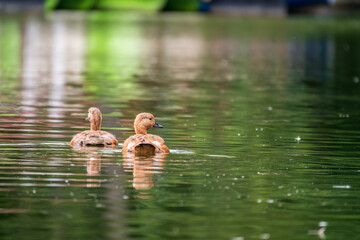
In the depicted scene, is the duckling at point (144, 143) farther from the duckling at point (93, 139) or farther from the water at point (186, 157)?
the duckling at point (93, 139)

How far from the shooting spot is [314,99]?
887 inches

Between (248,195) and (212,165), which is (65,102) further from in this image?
(248,195)

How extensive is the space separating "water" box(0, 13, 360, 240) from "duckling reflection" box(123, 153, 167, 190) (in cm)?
2

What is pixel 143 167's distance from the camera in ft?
38.8

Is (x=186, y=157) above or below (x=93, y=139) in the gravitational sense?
below

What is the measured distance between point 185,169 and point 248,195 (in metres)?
1.55

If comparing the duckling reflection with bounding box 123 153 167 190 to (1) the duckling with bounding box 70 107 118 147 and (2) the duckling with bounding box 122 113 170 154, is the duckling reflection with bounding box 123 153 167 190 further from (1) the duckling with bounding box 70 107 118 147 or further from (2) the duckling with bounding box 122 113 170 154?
(1) the duckling with bounding box 70 107 118 147

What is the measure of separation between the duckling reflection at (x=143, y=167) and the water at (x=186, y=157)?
0.02m

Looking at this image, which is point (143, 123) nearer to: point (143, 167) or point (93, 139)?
point (93, 139)

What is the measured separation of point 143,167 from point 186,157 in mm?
965

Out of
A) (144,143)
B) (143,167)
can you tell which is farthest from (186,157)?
(143,167)

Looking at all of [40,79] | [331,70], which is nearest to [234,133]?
[40,79]

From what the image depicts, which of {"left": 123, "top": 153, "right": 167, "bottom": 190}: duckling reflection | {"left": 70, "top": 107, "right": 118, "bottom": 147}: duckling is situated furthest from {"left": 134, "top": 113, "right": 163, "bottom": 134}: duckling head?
{"left": 70, "top": 107, "right": 118, "bottom": 147}: duckling

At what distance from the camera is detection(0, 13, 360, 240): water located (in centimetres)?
912
